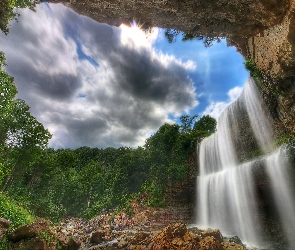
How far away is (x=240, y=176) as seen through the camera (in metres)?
19.9

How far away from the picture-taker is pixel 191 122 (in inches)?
1843

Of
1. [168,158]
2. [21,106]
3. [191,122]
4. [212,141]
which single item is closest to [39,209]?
[21,106]

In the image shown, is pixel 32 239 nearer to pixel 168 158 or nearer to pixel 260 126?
pixel 260 126

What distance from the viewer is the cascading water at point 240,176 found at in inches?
647

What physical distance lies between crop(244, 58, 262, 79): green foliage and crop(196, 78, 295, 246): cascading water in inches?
65.1

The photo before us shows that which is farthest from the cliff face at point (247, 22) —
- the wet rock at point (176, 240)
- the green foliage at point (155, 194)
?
the green foliage at point (155, 194)

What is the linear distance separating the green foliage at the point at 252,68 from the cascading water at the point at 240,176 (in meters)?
1.65

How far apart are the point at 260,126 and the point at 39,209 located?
25530 millimetres

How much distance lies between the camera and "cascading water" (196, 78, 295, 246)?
1644cm

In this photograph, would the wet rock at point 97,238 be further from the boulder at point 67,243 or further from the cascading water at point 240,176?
the cascading water at point 240,176

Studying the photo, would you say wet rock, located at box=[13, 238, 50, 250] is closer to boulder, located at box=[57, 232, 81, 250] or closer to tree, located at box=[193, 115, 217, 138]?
boulder, located at box=[57, 232, 81, 250]

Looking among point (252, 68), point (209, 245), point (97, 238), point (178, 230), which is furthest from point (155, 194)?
point (252, 68)

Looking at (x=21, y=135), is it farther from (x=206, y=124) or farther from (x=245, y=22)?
(x=206, y=124)

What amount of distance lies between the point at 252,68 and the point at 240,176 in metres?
10.4
